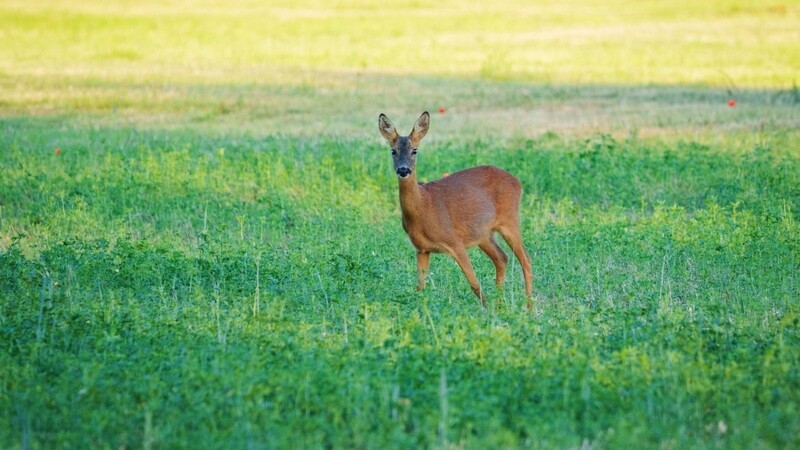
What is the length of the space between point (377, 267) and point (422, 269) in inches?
18.9

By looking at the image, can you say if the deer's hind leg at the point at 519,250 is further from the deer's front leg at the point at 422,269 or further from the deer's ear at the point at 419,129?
the deer's ear at the point at 419,129

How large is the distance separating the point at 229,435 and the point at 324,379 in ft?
2.68

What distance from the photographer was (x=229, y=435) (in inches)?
238

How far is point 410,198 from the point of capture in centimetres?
966

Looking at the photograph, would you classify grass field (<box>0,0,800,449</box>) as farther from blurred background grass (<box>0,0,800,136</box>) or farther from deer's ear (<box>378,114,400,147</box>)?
deer's ear (<box>378,114,400,147</box>)

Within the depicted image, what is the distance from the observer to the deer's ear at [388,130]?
10.0 m

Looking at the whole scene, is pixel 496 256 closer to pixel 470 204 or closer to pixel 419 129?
pixel 470 204

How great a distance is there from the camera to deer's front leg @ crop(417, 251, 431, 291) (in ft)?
31.7

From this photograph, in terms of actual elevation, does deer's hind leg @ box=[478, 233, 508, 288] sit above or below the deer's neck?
below

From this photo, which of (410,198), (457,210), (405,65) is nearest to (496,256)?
(457,210)

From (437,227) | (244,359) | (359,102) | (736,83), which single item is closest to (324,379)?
(244,359)

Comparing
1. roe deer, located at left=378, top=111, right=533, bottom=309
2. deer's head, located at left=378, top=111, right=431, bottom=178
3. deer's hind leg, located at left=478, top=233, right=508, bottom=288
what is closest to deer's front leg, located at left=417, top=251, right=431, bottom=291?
roe deer, located at left=378, top=111, right=533, bottom=309

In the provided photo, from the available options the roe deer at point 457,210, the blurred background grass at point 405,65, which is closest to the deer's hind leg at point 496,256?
the roe deer at point 457,210

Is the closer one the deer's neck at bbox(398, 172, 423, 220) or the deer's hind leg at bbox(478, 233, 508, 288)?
the deer's neck at bbox(398, 172, 423, 220)
